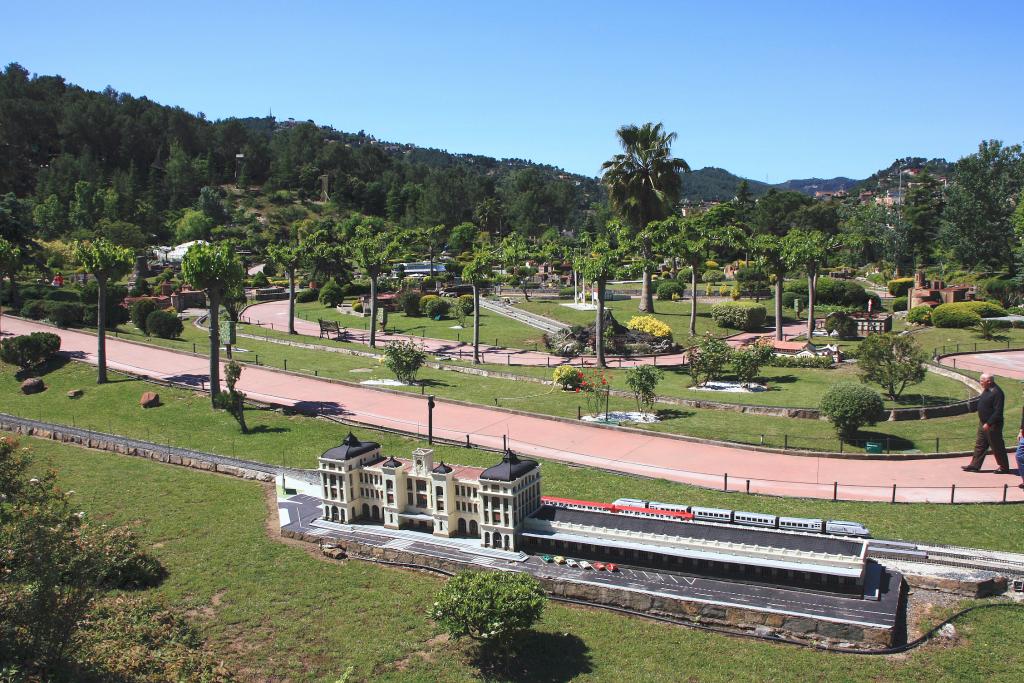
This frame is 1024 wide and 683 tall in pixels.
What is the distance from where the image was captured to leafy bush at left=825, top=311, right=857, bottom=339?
57.5m

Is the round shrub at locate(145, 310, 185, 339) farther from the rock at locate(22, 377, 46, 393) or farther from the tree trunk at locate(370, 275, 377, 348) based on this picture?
the tree trunk at locate(370, 275, 377, 348)

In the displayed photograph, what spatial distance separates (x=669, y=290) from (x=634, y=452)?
152 feet

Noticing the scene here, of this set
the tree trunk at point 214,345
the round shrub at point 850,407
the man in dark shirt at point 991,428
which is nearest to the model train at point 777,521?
the man in dark shirt at point 991,428

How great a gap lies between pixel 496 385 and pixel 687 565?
24157 millimetres

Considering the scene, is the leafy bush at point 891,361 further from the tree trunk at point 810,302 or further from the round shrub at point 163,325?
the round shrub at point 163,325

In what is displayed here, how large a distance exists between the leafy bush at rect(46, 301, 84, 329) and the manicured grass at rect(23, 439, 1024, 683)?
37.0 m

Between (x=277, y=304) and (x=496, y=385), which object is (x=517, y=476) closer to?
(x=496, y=385)

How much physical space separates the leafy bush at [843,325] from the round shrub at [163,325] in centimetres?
4827

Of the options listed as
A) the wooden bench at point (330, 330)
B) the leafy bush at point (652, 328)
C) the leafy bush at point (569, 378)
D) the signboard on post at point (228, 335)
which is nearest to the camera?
the leafy bush at point (569, 378)

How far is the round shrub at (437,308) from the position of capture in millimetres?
71750

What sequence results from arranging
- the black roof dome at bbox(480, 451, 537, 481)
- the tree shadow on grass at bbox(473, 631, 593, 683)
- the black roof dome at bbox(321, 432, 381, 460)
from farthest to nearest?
the black roof dome at bbox(321, 432, 381, 460)
the black roof dome at bbox(480, 451, 537, 481)
the tree shadow on grass at bbox(473, 631, 593, 683)

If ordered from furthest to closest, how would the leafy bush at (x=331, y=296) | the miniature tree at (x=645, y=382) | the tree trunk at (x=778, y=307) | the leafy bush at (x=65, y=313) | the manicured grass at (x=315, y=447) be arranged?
the leafy bush at (x=331, y=296)
the leafy bush at (x=65, y=313)
the tree trunk at (x=778, y=307)
the miniature tree at (x=645, y=382)
the manicured grass at (x=315, y=447)

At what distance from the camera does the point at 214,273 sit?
1583 inches

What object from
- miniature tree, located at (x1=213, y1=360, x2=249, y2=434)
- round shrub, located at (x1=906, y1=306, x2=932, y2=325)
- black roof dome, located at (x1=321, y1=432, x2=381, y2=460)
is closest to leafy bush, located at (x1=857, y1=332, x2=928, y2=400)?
round shrub, located at (x1=906, y1=306, x2=932, y2=325)
